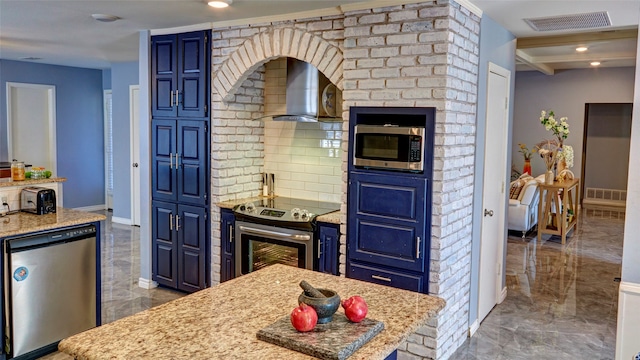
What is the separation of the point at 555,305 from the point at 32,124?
24.9 feet

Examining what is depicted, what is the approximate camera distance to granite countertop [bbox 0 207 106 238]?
3.25m

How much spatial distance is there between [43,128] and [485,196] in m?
6.99

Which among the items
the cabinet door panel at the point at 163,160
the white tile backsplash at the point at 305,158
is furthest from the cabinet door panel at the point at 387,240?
the cabinet door panel at the point at 163,160

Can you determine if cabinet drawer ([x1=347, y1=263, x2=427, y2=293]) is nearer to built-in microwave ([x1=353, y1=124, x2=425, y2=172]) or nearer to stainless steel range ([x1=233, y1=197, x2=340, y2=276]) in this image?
stainless steel range ([x1=233, y1=197, x2=340, y2=276])

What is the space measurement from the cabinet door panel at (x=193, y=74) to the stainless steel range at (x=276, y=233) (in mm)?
983

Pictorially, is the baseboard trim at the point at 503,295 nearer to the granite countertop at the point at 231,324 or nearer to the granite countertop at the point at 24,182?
the granite countertop at the point at 231,324

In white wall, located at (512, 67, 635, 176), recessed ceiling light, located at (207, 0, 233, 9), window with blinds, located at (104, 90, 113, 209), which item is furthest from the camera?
white wall, located at (512, 67, 635, 176)

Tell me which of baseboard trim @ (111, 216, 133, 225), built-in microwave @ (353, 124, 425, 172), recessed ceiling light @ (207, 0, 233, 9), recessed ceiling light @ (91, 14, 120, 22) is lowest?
baseboard trim @ (111, 216, 133, 225)

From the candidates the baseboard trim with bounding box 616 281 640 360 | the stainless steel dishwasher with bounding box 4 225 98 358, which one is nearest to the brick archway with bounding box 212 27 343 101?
the stainless steel dishwasher with bounding box 4 225 98 358

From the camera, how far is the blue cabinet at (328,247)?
377 cm

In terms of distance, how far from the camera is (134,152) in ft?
25.6

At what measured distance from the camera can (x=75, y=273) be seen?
3.60 meters

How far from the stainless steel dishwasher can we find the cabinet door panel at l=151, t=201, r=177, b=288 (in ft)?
3.58

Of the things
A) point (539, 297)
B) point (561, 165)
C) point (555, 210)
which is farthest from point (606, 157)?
point (539, 297)
